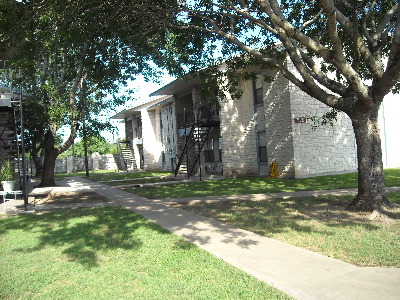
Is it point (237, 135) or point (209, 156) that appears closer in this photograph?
point (237, 135)

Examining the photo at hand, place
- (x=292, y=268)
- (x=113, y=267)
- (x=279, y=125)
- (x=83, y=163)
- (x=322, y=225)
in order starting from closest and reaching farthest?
(x=292, y=268) < (x=113, y=267) < (x=322, y=225) < (x=279, y=125) < (x=83, y=163)

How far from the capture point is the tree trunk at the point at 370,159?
8.75 m

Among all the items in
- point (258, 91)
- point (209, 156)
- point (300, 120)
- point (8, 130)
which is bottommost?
point (209, 156)

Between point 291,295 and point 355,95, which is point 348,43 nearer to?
point 355,95

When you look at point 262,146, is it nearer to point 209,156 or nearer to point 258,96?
point 258,96

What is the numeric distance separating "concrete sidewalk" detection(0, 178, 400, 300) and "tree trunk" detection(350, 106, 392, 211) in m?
3.32

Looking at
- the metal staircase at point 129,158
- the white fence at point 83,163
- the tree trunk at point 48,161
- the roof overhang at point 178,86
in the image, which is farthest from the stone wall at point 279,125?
the white fence at point 83,163

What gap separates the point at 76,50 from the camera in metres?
17.7

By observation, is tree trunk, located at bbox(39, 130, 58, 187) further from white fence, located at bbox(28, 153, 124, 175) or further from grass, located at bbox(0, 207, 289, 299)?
white fence, located at bbox(28, 153, 124, 175)

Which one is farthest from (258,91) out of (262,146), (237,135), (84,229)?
(84,229)

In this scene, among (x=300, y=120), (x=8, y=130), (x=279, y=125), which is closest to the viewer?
(x=8, y=130)

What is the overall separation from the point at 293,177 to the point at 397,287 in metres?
13.3

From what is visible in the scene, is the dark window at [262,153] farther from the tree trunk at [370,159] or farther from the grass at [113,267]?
the grass at [113,267]

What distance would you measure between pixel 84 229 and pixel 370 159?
21.6 ft
